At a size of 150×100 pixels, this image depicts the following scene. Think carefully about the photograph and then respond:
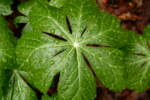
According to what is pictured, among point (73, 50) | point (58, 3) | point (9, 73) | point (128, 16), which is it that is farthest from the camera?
point (128, 16)

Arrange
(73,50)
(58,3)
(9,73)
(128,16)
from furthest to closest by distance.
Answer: (128,16) → (58,3) → (9,73) → (73,50)

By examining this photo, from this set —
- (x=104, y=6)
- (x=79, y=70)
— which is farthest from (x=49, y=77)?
(x=104, y=6)

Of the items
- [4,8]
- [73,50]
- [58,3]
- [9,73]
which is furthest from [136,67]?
[4,8]

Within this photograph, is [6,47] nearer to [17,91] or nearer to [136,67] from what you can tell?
[17,91]

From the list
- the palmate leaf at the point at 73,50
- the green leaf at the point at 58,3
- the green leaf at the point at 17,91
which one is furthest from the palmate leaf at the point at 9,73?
the green leaf at the point at 58,3

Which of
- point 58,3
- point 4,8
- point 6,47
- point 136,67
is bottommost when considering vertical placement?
point 136,67

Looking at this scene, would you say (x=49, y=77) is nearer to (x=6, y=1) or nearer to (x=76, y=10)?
(x=76, y=10)

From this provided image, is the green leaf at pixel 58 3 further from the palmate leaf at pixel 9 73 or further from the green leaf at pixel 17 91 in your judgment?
the green leaf at pixel 17 91

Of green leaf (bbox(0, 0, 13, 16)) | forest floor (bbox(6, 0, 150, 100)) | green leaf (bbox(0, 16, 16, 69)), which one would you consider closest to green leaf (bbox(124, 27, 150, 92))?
forest floor (bbox(6, 0, 150, 100))
